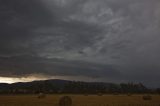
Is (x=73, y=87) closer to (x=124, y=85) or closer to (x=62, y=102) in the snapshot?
(x=124, y=85)

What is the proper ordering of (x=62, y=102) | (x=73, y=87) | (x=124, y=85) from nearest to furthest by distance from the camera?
(x=62, y=102) → (x=73, y=87) → (x=124, y=85)

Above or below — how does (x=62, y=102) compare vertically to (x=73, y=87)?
below

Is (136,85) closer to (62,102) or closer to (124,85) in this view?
(124,85)

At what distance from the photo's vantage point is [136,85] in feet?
594

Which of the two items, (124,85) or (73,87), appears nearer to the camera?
(73,87)

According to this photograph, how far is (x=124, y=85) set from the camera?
178750 millimetres

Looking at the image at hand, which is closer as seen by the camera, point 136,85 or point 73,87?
point 73,87

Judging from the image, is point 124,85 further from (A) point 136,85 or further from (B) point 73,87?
(B) point 73,87

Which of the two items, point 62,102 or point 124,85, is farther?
point 124,85

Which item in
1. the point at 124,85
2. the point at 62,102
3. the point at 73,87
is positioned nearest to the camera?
the point at 62,102

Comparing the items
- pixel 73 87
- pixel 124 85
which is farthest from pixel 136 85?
pixel 73 87

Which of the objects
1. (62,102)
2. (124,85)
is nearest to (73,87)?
(124,85)

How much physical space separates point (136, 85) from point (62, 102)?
14967 cm

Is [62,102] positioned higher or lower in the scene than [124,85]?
lower
